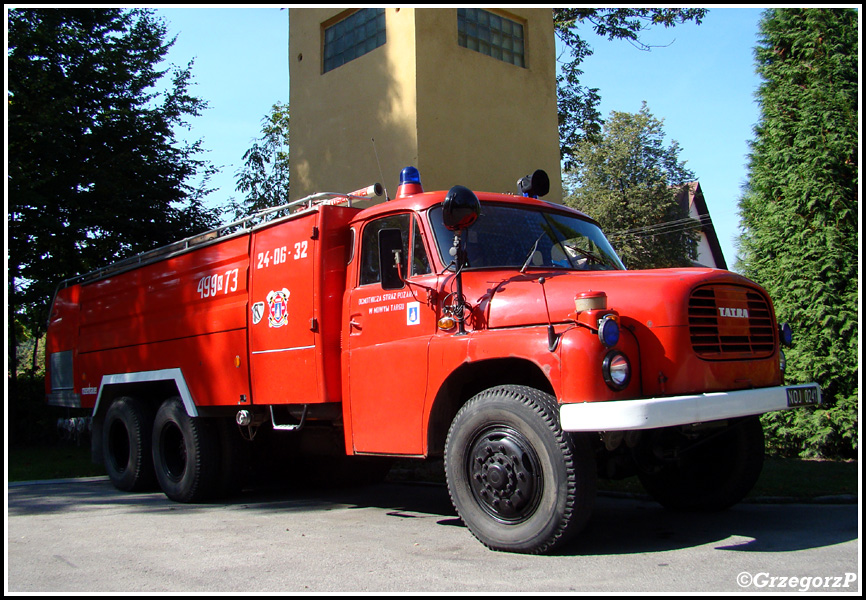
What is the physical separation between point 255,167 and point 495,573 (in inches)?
661

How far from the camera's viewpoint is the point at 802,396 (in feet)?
18.2

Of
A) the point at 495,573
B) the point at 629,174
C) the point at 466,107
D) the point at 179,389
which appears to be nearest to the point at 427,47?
the point at 466,107

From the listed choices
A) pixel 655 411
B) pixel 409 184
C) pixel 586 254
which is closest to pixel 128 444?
pixel 409 184

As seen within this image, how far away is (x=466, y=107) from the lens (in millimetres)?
12062

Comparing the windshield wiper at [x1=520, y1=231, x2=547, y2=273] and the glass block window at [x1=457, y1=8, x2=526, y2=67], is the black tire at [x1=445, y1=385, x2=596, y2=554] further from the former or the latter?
the glass block window at [x1=457, y1=8, x2=526, y2=67]

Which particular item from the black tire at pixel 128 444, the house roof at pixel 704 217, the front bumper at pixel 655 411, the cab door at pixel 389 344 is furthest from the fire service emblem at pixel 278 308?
the house roof at pixel 704 217

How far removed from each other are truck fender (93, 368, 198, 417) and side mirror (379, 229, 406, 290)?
10.8ft

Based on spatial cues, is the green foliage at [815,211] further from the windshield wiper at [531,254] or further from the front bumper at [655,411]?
the front bumper at [655,411]

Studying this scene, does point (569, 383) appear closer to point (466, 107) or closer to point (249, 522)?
point (249, 522)

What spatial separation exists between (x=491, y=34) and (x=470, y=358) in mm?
8876

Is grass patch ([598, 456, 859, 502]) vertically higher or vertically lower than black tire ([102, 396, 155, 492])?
lower

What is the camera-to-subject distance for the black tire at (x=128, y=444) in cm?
905

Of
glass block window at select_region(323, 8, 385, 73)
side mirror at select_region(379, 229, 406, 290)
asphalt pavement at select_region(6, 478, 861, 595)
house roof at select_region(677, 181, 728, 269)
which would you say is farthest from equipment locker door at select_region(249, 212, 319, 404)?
house roof at select_region(677, 181, 728, 269)

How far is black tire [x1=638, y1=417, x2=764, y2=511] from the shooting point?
6.30 metres
